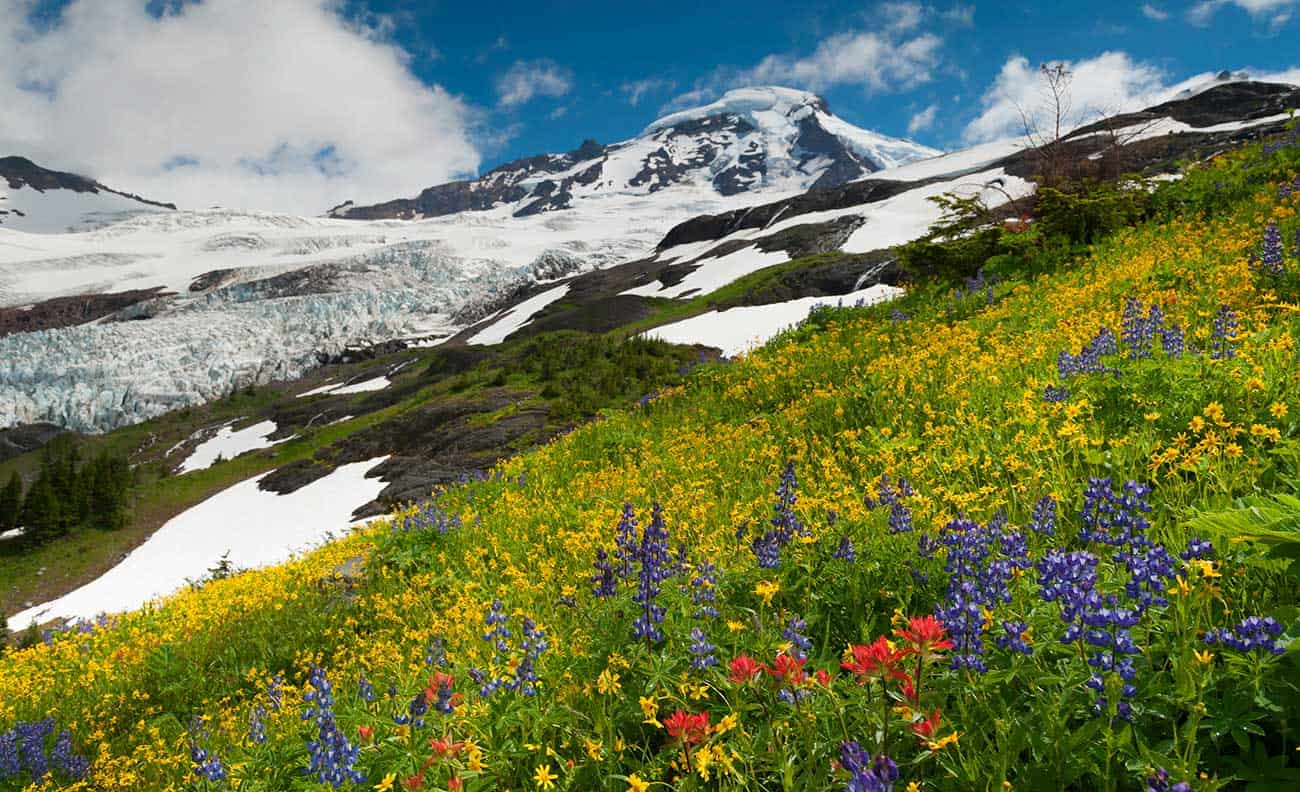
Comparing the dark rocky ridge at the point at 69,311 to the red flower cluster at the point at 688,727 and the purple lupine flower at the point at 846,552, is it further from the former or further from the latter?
the red flower cluster at the point at 688,727

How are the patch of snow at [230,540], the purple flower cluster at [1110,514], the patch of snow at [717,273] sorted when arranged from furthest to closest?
1. the patch of snow at [717,273]
2. the patch of snow at [230,540]
3. the purple flower cluster at [1110,514]

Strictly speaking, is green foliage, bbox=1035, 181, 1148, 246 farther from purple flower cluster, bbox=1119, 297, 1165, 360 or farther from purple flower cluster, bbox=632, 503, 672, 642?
purple flower cluster, bbox=632, 503, 672, 642

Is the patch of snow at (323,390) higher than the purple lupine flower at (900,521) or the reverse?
the reverse

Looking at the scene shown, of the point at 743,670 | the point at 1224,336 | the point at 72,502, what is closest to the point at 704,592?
the point at 743,670

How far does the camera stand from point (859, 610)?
3.03 m

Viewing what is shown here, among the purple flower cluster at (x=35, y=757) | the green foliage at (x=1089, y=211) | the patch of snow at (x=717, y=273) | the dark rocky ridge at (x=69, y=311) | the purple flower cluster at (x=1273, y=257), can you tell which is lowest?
the purple flower cluster at (x=35, y=757)

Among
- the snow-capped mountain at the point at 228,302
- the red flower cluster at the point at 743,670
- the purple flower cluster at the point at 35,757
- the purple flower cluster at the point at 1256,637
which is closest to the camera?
the purple flower cluster at the point at 1256,637

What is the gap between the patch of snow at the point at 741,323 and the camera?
29266 mm

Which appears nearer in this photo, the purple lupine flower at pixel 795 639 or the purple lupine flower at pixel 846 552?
the purple lupine flower at pixel 795 639

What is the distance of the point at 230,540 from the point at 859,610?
2974cm

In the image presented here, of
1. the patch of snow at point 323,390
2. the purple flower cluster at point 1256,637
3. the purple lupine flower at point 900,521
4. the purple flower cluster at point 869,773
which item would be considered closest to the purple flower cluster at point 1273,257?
the purple lupine flower at point 900,521

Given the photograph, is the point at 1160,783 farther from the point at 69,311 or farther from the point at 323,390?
the point at 69,311

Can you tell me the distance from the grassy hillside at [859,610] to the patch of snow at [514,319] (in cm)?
5673

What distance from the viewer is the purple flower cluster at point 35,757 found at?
16.2ft
